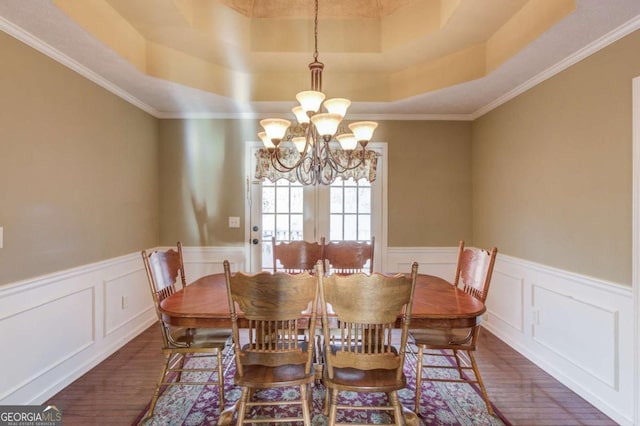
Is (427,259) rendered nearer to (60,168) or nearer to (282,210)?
(282,210)

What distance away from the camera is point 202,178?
3705mm

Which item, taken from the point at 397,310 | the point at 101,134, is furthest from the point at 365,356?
the point at 101,134

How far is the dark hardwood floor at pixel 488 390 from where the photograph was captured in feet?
6.50

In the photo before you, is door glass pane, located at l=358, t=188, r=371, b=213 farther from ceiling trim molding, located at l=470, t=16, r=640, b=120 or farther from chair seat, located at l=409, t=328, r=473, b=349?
chair seat, located at l=409, t=328, r=473, b=349

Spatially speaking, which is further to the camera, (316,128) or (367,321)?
(316,128)

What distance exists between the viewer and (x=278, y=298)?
1.50m

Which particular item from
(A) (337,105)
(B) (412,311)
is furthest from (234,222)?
(B) (412,311)

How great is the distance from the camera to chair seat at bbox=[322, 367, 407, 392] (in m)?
1.53

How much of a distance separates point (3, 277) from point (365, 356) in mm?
2156

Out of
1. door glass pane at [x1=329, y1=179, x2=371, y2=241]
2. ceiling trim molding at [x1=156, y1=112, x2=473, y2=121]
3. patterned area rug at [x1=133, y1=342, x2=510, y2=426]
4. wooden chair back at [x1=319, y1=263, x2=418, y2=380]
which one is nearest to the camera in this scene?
wooden chair back at [x1=319, y1=263, x2=418, y2=380]

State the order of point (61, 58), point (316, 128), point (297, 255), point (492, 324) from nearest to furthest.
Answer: point (316, 128), point (61, 58), point (297, 255), point (492, 324)

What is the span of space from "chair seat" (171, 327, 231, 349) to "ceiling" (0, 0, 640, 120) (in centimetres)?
206

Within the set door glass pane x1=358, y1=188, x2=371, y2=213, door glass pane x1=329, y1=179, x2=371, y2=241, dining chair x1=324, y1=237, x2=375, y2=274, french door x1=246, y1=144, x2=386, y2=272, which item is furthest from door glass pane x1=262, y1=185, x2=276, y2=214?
dining chair x1=324, y1=237, x2=375, y2=274

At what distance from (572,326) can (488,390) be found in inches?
30.9
